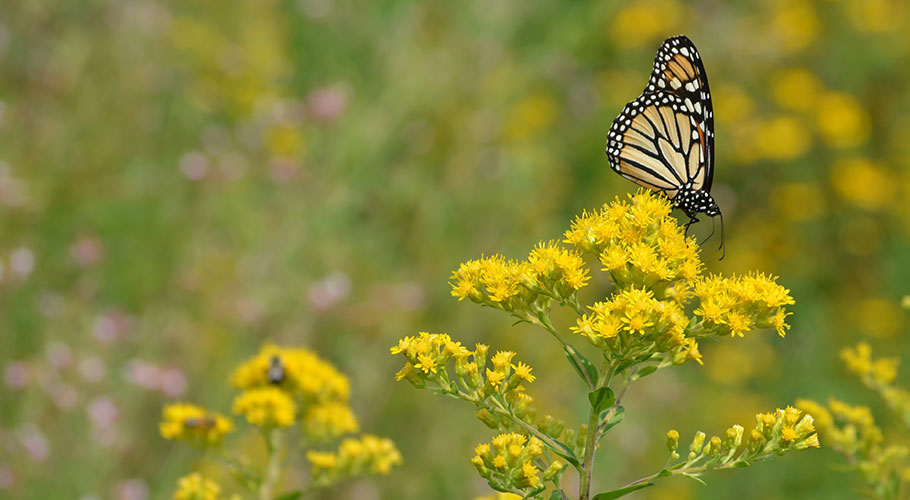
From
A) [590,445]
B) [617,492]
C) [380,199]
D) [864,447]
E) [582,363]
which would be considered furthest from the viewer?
[380,199]

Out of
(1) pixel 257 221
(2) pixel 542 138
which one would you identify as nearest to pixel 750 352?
(2) pixel 542 138

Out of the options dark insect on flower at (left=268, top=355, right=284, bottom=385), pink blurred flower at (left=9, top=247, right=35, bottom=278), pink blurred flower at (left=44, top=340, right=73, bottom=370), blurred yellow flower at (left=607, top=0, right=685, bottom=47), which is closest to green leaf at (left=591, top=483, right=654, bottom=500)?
dark insect on flower at (left=268, top=355, right=284, bottom=385)

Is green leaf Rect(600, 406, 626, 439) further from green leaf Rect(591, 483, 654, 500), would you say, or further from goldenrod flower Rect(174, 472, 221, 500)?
goldenrod flower Rect(174, 472, 221, 500)

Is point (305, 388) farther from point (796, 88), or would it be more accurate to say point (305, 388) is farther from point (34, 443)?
point (796, 88)

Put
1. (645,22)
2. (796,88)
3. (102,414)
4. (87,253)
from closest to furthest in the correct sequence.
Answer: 1. (102,414)
2. (87,253)
3. (796,88)
4. (645,22)

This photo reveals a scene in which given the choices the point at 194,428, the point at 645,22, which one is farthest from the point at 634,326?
the point at 645,22

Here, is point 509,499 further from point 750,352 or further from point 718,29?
point 718,29

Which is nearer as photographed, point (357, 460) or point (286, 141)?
point (357, 460)

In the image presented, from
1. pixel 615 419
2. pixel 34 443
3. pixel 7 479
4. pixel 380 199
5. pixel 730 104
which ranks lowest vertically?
pixel 615 419
